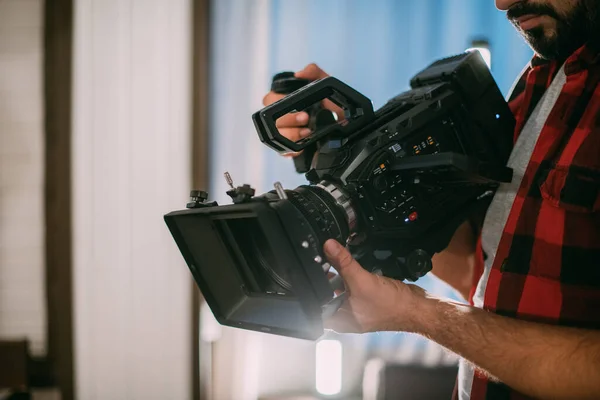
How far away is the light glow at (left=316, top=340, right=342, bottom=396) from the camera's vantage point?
1.64m

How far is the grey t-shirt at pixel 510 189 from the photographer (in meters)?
0.77

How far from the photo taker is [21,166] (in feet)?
5.78

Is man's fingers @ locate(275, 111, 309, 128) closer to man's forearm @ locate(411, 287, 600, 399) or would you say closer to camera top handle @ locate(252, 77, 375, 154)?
camera top handle @ locate(252, 77, 375, 154)

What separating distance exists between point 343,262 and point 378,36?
1.34m

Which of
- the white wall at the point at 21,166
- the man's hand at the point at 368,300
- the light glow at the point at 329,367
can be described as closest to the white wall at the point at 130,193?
the white wall at the point at 21,166

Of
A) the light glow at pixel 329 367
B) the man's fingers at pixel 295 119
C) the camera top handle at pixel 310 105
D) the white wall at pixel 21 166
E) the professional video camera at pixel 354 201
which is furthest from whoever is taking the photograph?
the white wall at pixel 21 166

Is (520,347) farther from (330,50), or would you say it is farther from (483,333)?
(330,50)

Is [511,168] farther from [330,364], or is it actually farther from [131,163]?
[131,163]

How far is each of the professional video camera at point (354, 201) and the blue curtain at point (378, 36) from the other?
935 mm

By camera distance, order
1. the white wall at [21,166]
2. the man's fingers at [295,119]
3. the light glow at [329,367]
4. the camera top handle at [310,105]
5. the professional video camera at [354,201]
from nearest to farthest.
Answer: the professional video camera at [354,201]
the camera top handle at [310,105]
the man's fingers at [295,119]
the light glow at [329,367]
the white wall at [21,166]

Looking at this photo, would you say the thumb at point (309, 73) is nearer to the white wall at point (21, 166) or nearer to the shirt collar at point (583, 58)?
the shirt collar at point (583, 58)

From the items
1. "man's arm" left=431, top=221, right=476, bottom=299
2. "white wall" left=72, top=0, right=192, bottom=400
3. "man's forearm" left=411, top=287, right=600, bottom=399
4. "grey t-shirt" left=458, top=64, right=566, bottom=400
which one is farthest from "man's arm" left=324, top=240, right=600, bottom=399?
"white wall" left=72, top=0, right=192, bottom=400

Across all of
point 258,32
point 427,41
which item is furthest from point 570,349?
point 258,32

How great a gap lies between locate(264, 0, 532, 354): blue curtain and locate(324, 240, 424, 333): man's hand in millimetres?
1110
